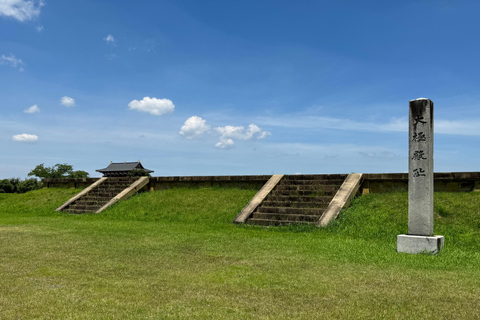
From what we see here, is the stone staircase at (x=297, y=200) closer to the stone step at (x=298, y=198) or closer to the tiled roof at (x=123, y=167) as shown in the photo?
the stone step at (x=298, y=198)

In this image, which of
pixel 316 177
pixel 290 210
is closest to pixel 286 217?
pixel 290 210

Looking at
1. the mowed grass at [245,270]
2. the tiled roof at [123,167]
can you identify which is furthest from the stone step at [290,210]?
the tiled roof at [123,167]

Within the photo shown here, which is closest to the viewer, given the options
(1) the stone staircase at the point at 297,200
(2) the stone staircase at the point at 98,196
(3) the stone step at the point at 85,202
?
(1) the stone staircase at the point at 297,200

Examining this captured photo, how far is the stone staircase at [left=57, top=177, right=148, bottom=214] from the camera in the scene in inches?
658

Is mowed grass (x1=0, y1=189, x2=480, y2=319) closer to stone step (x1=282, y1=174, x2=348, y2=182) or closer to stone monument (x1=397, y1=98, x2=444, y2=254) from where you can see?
stone monument (x1=397, y1=98, x2=444, y2=254)

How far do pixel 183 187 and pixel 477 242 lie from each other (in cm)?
1214

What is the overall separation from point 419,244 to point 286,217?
4763 millimetres

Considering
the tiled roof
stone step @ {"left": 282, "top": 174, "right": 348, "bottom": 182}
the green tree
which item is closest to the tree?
the tiled roof

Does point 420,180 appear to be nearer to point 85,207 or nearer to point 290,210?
point 290,210

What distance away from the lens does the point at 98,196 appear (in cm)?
1820

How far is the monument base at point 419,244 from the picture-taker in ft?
25.5

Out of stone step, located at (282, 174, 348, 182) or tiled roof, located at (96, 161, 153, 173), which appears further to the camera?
tiled roof, located at (96, 161, 153, 173)

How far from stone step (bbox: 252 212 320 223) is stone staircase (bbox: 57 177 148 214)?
7105 millimetres

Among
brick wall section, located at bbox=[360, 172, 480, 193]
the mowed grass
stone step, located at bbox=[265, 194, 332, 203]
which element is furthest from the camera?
stone step, located at bbox=[265, 194, 332, 203]
